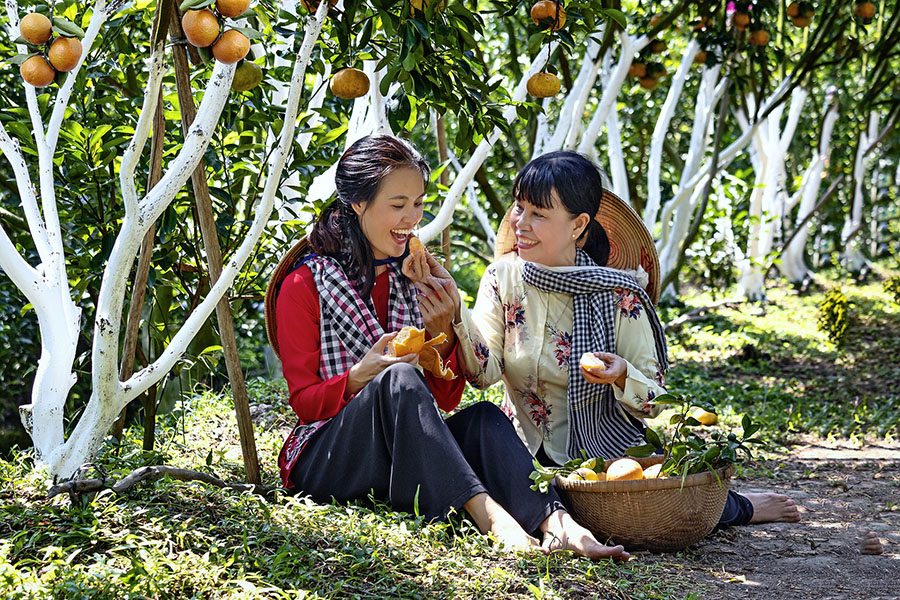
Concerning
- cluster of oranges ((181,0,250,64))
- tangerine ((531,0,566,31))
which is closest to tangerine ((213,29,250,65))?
cluster of oranges ((181,0,250,64))

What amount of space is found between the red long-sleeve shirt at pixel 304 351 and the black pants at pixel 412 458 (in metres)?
0.07

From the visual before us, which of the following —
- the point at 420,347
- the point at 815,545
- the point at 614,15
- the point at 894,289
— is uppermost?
the point at 614,15

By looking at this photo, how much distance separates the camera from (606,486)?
107 inches

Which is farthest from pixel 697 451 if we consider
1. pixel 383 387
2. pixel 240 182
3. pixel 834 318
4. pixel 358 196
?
pixel 834 318

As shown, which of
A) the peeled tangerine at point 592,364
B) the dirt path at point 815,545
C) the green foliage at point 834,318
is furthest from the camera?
the green foliage at point 834,318

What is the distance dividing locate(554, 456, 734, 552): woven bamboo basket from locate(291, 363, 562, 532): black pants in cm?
10

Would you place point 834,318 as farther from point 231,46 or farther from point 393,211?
point 231,46

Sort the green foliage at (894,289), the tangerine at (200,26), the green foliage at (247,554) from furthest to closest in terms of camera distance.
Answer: the green foliage at (894,289) → the tangerine at (200,26) → the green foliage at (247,554)

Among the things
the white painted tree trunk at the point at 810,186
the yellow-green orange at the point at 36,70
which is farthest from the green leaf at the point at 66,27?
the white painted tree trunk at the point at 810,186

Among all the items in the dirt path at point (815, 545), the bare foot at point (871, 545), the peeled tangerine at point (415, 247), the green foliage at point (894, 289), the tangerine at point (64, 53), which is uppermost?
the tangerine at point (64, 53)

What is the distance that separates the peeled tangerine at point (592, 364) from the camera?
2959mm

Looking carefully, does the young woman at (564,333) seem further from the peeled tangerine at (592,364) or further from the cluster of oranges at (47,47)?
the cluster of oranges at (47,47)

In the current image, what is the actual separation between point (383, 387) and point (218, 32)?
1120 mm

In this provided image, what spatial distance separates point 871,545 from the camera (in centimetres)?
295
